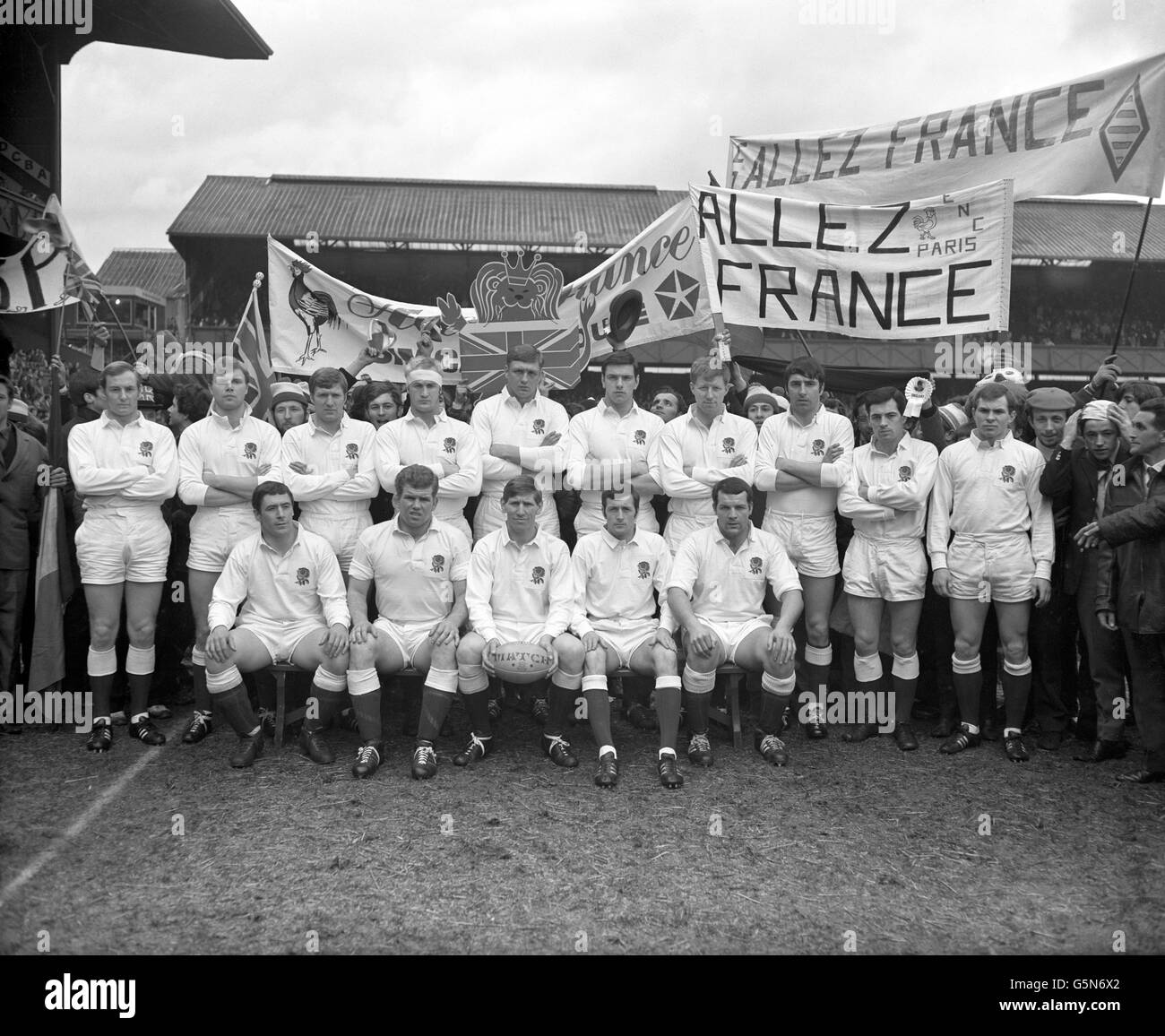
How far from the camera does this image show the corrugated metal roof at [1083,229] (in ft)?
74.1

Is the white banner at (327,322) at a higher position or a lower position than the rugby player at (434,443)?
higher

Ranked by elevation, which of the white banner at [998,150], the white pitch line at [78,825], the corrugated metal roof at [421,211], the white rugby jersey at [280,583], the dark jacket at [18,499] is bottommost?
the white pitch line at [78,825]

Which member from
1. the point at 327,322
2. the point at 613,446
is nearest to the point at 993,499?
the point at 613,446

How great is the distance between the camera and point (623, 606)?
5.68m

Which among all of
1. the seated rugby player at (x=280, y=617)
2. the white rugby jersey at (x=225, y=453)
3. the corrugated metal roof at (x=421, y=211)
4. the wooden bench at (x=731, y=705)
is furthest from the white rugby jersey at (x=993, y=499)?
the corrugated metal roof at (x=421, y=211)

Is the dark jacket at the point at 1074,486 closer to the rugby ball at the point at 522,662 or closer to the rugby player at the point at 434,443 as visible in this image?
the rugby ball at the point at 522,662

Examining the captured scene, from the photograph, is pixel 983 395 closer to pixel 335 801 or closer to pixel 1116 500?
pixel 1116 500

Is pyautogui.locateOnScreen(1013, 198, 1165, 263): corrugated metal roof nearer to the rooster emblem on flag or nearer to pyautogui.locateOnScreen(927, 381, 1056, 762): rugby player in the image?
pyautogui.locateOnScreen(927, 381, 1056, 762): rugby player

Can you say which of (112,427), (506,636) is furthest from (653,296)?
(112,427)

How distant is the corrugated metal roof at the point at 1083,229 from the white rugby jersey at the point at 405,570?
21.0 metres

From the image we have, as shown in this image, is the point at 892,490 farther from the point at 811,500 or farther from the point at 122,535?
the point at 122,535

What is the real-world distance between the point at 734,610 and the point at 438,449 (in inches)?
82.2

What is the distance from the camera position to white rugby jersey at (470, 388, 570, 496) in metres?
6.15

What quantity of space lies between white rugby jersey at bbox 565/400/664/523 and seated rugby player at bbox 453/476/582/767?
0.62 m
